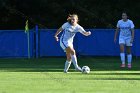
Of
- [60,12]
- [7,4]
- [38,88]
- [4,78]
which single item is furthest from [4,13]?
[38,88]

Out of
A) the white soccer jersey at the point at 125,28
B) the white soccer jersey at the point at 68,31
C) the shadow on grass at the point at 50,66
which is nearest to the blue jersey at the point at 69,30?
the white soccer jersey at the point at 68,31

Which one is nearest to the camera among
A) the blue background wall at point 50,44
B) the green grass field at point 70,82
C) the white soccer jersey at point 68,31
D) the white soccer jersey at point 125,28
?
the green grass field at point 70,82

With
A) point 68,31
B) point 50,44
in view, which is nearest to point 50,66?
point 68,31

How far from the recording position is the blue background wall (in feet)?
112

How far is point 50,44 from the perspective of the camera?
3425 cm

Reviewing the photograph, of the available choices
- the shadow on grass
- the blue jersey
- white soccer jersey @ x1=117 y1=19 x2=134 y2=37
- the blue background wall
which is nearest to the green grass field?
the blue jersey

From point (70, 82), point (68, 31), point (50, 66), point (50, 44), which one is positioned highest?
point (68, 31)

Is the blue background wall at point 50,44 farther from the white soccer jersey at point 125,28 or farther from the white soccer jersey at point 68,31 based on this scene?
the white soccer jersey at point 68,31

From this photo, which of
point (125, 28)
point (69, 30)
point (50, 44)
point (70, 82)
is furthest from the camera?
point (50, 44)

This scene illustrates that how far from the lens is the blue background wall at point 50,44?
3400 centimetres

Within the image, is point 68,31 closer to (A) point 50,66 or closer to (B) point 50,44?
(A) point 50,66

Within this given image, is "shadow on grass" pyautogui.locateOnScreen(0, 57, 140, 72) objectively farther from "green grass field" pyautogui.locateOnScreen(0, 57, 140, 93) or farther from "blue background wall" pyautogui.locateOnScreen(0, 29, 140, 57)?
"blue background wall" pyautogui.locateOnScreen(0, 29, 140, 57)

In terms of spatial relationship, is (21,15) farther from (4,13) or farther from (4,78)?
(4,78)

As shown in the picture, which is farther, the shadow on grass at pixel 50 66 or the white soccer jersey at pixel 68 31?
the shadow on grass at pixel 50 66
